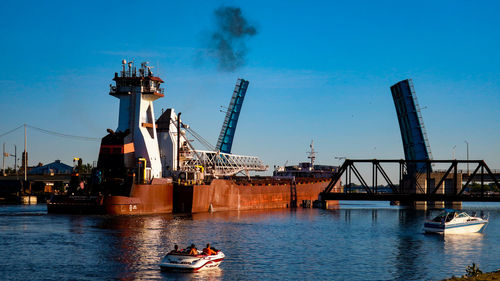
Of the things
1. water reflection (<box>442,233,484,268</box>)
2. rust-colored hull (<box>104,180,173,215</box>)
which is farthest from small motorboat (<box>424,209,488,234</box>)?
rust-colored hull (<box>104,180,173,215</box>)

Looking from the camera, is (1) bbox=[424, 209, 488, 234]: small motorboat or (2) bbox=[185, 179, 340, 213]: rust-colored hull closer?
(1) bbox=[424, 209, 488, 234]: small motorboat

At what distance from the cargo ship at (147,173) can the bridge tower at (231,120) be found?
1163cm

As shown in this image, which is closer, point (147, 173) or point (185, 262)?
point (185, 262)

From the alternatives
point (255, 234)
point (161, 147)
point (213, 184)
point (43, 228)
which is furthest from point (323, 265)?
point (161, 147)

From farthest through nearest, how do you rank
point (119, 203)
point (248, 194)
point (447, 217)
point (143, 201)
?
point (248, 194) → point (143, 201) → point (119, 203) → point (447, 217)

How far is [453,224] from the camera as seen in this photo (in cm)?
5097

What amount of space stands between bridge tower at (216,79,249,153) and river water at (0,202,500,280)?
42.3 m

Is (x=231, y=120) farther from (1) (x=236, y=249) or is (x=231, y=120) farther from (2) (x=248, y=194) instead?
(1) (x=236, y=249)

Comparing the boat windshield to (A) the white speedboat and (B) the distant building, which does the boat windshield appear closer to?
(A) the white speedboat

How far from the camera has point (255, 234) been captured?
4803 centimetres

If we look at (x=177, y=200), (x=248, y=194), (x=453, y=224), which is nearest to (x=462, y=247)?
(x=453, y=224)

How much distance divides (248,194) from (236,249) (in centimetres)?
4604

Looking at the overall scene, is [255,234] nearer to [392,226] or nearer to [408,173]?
[392,226]

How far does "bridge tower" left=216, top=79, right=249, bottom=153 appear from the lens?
9969 cm
